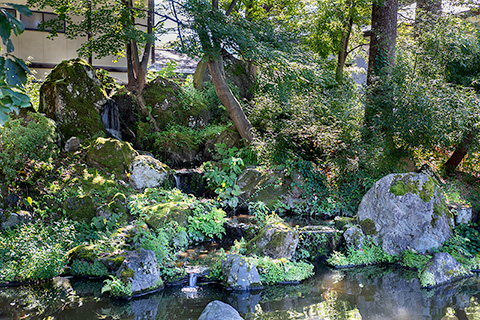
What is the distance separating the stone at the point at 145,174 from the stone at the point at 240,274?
14.1 ft

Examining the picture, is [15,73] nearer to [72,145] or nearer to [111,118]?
[72,145]

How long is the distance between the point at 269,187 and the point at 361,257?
11.1 ft

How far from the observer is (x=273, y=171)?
35.5ft

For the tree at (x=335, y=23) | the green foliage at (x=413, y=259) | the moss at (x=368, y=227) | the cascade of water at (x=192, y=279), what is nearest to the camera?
the cascade of water at (x=192, y=279)

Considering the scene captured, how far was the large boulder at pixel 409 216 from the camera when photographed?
Answer: 8062mm

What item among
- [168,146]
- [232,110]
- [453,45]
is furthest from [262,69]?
[453,45]

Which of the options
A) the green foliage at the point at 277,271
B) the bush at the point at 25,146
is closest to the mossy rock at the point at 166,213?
the green foliage at the point at 277,271

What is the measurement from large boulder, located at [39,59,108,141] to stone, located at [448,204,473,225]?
978 centimetres

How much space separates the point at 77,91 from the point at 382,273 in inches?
386

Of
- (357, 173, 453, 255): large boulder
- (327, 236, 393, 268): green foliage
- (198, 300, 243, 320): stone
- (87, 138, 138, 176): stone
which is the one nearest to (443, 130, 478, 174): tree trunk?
(357, 173, 453, 255): large boulder

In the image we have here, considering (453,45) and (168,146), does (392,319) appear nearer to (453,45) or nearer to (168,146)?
(453,45)

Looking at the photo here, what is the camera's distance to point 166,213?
27.0ft

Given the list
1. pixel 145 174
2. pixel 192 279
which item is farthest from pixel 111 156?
pixel 192 279

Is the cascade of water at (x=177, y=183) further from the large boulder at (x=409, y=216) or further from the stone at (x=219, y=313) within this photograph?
the stone at (x=219, y=313)
